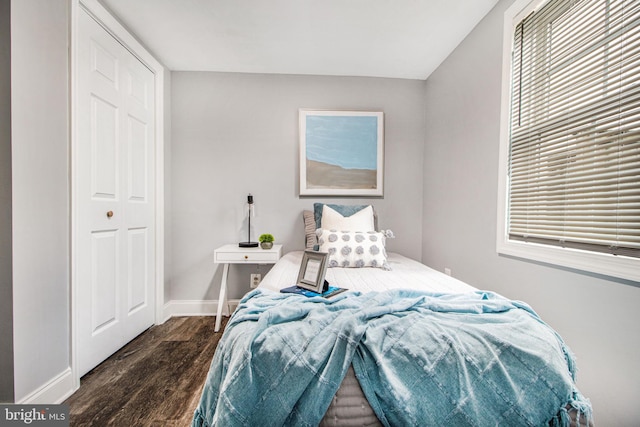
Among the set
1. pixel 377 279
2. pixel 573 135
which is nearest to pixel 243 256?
pixel 377 279

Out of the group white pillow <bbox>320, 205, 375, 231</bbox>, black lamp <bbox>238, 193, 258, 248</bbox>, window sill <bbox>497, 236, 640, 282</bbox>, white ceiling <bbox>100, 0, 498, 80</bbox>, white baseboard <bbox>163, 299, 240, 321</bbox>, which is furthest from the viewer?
white baseboard <bbox>163, 299, 240, 321</bbox>

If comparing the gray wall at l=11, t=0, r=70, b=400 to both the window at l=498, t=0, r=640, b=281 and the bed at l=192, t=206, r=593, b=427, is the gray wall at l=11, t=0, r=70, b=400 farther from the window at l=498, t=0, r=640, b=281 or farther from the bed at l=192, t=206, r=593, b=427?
the window at l=498, t=0, r=640, b=281

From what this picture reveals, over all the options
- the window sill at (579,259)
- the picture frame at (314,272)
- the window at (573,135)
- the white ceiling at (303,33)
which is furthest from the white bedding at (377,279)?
the white ceiling at (303,33)

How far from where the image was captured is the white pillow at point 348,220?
2521 millimetres

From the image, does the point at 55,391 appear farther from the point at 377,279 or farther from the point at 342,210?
the point at 342,210

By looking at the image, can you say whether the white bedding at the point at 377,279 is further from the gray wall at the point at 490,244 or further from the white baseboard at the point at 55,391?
the white baseboard at the point at 55,391

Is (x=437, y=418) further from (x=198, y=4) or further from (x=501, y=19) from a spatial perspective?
(x=198, y=4)

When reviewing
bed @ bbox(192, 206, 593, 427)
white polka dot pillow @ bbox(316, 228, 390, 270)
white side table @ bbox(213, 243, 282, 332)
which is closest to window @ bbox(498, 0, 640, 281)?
bed @ bbox(192, 206, 593, 427)

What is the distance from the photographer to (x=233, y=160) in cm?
298

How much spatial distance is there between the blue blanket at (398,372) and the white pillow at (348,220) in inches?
58.7

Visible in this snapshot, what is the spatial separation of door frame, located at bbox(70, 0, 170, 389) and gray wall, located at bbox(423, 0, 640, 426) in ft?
8.30

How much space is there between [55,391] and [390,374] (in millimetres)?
1798

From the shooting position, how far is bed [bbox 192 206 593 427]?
85 cm

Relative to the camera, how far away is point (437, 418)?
2.77 ft
